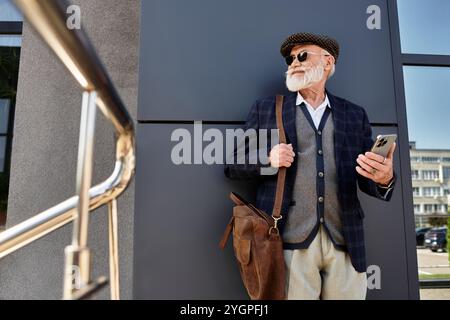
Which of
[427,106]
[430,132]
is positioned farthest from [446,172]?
[427,106]

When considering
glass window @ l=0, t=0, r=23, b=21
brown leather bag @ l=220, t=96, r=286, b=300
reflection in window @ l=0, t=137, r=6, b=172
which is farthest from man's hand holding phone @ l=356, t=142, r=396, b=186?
glass window @ l=0, t=0, r=23, b=21

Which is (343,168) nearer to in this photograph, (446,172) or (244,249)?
(244,249)

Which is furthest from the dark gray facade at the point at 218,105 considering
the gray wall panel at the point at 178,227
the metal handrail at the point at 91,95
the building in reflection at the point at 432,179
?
the building in reflection at the point at 432,179

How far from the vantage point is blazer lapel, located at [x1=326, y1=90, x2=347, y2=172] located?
1.69 meters

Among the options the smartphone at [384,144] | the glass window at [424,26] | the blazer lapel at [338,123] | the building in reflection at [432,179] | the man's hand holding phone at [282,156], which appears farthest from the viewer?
the glass window at [424,26]

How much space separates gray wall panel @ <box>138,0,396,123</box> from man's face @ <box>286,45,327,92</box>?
37 centimetres

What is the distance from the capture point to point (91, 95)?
34.0 inches

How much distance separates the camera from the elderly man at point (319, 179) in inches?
62.8

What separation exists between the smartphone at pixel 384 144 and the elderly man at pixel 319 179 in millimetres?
26

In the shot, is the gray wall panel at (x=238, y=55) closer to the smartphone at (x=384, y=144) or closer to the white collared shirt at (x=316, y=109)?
the white collared shirt at (x=316, y=109)

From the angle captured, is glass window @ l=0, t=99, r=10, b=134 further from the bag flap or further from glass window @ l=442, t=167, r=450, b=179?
glass window @ l=442, t=167, r=450, b=179

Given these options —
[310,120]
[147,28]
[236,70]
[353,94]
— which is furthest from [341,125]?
[147,28]

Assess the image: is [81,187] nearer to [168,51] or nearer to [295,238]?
[295,238]

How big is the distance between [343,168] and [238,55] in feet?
2.92
